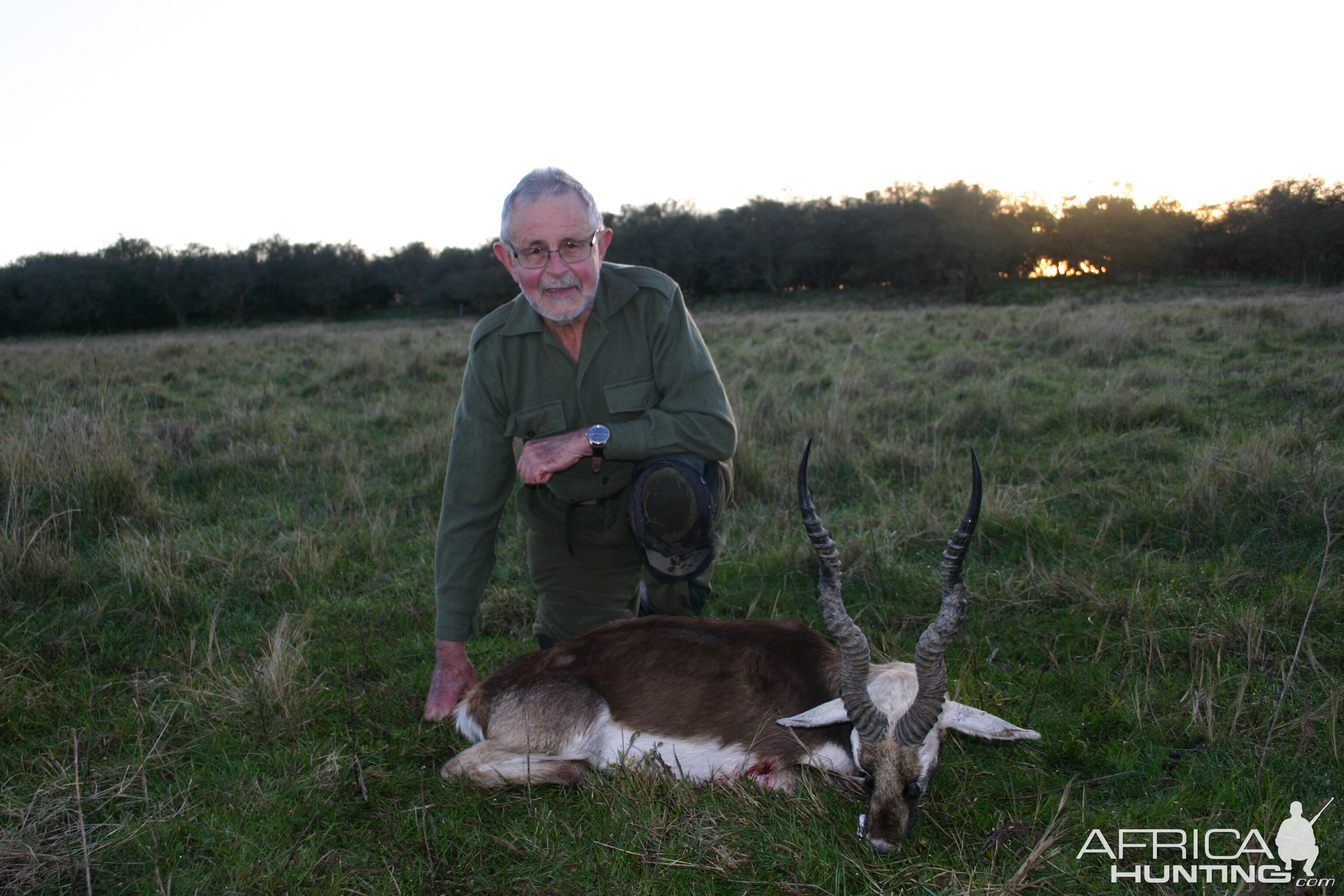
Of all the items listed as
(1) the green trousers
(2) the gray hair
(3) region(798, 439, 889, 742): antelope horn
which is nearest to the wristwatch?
(1) the green trousers

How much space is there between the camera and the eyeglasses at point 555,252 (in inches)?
149

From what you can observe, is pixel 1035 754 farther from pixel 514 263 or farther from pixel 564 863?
pixel 514 263

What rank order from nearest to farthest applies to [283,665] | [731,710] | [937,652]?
[937,652]
[731,710]
[283,665]

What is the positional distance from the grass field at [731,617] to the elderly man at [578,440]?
1.46 feet

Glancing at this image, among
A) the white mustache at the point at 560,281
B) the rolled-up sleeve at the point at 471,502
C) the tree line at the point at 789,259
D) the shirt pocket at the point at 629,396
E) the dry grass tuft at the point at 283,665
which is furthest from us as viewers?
the tree line at the point at 789,259

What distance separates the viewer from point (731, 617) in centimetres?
444

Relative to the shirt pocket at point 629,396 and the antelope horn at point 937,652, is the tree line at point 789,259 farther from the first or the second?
the antelope horn at point 937,652

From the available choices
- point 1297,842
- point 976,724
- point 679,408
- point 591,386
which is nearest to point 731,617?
point 679,408

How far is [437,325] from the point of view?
105ft

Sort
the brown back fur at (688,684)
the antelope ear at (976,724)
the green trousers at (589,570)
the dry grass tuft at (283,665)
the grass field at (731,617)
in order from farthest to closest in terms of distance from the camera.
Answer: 1. the green trousers at (589,570)
2. the dry grass tuft at (283,665)
3. the brown back fur at (688,684)
4. the antelope ear at (976,724)
5. the grass field at (731,617)

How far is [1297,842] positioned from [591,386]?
10.6 feet

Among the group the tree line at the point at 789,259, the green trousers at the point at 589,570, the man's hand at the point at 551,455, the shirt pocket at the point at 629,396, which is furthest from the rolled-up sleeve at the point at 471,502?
the tree line at the point at 789,259

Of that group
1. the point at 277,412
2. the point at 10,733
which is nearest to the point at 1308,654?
the point at 10,733

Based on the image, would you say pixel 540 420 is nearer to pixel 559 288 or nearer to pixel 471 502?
pixel 471 502
